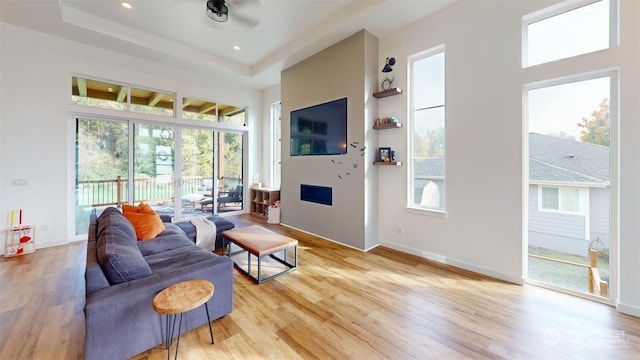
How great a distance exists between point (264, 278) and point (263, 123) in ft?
15.7

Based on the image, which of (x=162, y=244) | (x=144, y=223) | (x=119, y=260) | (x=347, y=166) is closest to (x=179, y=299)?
(x=119, y=260)

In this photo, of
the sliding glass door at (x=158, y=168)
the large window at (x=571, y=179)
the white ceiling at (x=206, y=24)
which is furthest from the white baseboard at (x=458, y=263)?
the sliding glass door at (x=158, y=168)

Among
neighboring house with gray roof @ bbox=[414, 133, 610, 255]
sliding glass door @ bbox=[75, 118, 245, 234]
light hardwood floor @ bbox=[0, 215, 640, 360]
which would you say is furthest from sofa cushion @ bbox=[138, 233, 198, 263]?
neighboring house with gray roof @ bbox=[414, 133, 610, 255]

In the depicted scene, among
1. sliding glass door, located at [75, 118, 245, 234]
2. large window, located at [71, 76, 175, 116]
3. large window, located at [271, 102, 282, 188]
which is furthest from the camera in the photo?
large window, located at [271, 102, 282, 188]

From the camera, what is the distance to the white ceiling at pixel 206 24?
10.8 ft

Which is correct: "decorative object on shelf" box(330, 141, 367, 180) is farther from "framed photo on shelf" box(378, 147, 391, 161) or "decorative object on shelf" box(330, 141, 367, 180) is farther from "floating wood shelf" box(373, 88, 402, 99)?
"floating wood shelf" box(373, 88, 402, 99)

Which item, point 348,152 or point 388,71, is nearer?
point 388,71

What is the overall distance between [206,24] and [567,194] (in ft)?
17.3

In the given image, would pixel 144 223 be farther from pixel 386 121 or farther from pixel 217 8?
pixel 386 121

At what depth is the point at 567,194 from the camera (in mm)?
2570

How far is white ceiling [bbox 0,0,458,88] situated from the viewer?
10.8 feet

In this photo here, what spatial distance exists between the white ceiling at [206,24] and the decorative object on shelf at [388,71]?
0.47 metres

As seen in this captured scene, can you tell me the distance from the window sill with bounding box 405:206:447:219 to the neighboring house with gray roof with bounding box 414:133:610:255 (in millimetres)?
914

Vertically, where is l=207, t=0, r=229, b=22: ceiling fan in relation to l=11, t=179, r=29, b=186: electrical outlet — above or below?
above
